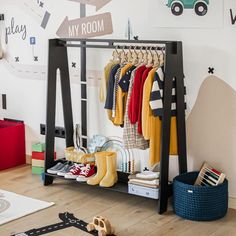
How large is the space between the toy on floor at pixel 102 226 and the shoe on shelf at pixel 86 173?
2.09 feet

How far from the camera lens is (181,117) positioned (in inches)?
134

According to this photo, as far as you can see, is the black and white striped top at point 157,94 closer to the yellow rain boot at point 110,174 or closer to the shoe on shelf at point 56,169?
the yellow rain boot at point 110,174

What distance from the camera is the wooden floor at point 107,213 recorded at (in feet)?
10.1

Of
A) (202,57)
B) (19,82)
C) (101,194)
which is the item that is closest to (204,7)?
(202,57)

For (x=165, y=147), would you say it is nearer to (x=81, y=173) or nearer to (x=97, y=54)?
(x=81, y=173)

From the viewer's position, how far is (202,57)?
341 cm

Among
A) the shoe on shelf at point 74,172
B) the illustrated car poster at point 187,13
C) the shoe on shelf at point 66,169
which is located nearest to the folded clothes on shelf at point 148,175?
the shoe on shelf at point 74,172

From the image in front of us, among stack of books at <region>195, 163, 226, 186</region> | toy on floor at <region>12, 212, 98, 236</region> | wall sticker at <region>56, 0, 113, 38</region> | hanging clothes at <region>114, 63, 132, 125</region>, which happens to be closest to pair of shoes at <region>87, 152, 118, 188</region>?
hanging clothes at <region>114, 63, 132, 125</region>

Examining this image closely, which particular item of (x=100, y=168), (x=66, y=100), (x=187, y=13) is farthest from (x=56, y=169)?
(x=187, y=13)

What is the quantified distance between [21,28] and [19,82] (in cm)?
46

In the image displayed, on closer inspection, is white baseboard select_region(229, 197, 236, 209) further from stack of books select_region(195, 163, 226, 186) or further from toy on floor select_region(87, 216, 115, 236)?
toy on floor select_region(87, 216, 115, 236)

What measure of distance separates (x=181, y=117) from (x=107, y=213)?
31.0 inches

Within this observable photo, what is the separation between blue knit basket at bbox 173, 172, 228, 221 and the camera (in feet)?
10.4

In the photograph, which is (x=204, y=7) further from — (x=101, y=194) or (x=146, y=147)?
(x=101, y=194)
